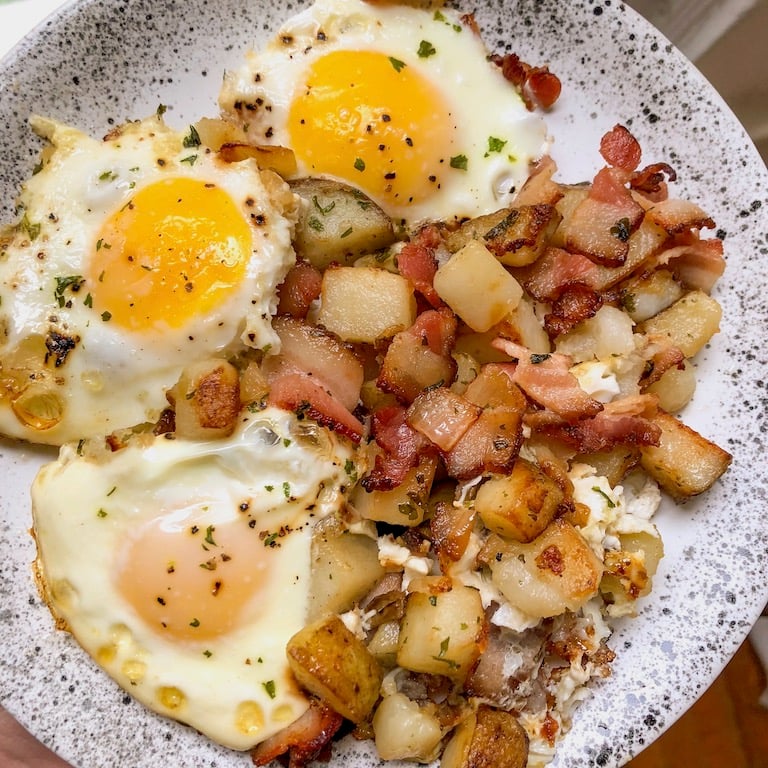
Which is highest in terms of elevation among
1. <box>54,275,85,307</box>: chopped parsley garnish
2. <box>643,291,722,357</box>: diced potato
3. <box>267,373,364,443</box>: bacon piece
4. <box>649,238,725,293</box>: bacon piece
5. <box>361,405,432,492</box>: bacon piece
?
<box>649,238,725,293</box>: bacon piece

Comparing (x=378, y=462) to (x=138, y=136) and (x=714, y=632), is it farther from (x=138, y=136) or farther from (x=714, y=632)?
(x=138, y=136)

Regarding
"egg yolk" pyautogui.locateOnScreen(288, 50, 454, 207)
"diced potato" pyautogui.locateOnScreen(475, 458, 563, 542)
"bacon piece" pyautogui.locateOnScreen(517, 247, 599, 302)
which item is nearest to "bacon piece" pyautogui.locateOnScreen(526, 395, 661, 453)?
"diced potato" pyautogui.locateOnScreen(475, 458, 563, 542)

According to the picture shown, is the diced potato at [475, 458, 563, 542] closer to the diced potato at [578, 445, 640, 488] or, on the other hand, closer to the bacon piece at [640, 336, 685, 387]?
the diced potato at [578, 445, 640, 488]

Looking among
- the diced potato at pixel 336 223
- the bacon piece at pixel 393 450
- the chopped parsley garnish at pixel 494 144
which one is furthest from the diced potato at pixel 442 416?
the chopped parsley garnish at pixel 494 144

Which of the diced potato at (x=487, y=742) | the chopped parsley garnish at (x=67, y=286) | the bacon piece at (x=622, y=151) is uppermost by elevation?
the bacon piece at (x=622, y=151)

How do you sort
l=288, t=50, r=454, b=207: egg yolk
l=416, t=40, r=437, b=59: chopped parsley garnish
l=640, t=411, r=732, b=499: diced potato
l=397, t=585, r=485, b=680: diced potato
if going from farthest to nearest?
l=416, t=40, r=437, b=59: chopped parsley garnish → l=288, t=50, r=454, b=207: egg yolk → l=640, t=411, r=732, b=499: diced potato → l=397, t=585, r=485, b=680: diced potato

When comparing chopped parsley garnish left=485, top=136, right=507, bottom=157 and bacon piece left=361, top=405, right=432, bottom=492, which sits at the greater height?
chopped parsley garnish left=485, top=136, right=507, bottom=157

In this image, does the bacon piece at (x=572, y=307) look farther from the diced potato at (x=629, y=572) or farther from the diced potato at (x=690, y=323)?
the diced potato at (x=629, y=572)
